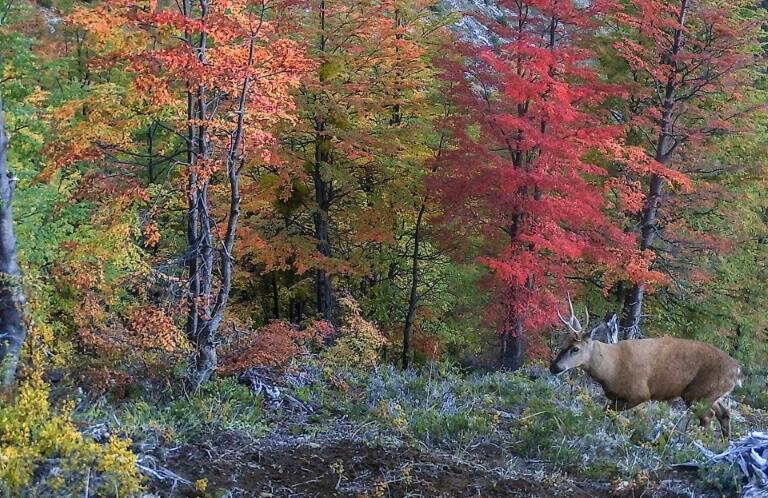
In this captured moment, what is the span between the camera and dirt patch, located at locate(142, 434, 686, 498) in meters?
4.58

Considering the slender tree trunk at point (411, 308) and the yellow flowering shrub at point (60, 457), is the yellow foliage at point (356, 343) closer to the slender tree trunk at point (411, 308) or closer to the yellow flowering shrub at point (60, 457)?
the slender tree trunk at point (411, 308)

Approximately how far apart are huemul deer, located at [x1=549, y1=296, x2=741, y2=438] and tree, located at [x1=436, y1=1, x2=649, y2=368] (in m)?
3.59

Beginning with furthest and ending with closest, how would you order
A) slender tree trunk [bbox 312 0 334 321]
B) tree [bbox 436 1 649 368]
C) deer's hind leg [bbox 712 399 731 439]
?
slender tree trunk [bbox 312 0 334 321] → tree [bbox 436 1 649 368] → deer's hind leg [bbox 712 399 731 439]

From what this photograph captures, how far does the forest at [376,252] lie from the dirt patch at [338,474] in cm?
3

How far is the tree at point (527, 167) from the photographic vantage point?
11172 mm

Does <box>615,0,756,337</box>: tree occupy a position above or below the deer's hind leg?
above

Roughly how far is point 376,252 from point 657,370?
9.78 metres

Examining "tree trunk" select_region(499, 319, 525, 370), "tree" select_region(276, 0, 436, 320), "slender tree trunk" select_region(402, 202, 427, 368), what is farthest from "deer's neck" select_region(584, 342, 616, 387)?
"slender tree trunk" select_region(402, 202, 427, 368)

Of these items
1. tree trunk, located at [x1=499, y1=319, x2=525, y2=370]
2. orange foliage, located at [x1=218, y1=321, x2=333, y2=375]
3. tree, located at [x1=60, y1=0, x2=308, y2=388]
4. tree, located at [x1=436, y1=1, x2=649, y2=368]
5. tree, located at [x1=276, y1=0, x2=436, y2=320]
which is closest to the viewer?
tree, located at [x1=60, y1=0, x2=308, y2=388]

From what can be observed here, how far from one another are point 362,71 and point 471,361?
7599 mm

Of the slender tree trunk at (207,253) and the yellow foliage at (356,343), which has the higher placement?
the slender tree trunk at (207,253)

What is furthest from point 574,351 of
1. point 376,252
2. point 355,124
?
point 376,252

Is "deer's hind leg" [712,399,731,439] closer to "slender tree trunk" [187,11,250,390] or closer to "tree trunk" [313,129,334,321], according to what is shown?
"slender tree trunk" [187,11,250,390]

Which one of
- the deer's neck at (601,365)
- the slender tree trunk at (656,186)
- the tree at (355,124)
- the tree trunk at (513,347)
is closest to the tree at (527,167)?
the tree trunk at (513,347)
